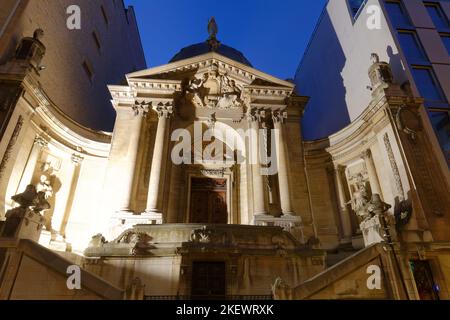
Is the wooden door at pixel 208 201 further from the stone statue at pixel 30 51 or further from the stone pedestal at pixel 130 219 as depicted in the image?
the stone statue at pixel 30 51

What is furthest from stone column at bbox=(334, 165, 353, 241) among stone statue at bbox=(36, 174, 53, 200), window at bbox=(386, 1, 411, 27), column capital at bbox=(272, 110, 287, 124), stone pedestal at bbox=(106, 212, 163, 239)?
stone statue at bbox=(36, 174, 53, 200)

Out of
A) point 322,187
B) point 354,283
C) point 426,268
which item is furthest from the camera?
point 322,187

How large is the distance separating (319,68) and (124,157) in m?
21.7

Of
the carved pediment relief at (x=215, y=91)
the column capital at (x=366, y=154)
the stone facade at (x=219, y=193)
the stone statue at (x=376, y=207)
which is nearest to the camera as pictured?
the stone facade at (x=219, y=193)

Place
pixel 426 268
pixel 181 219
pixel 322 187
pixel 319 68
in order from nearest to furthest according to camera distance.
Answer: pixel 426 268 → pixel 181 219 → pixel 322 187 → pixel 319 68

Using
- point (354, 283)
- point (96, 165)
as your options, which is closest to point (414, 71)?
point (354, 283)

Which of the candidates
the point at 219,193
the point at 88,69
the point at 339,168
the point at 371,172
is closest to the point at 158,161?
the point at 219,193

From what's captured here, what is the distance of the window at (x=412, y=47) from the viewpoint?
18.5 m

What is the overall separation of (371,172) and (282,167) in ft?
17.6

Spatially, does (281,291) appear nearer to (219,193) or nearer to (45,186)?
(219,193)

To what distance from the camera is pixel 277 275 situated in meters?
11.1

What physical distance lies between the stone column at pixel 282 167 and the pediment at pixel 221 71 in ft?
7.97

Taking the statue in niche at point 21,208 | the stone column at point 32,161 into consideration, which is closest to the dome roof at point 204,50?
the stone column at point 32,161
